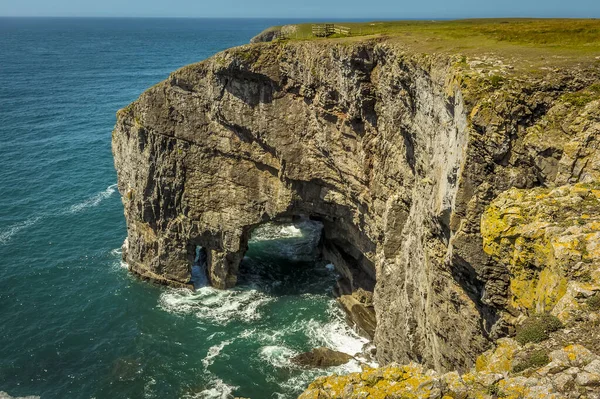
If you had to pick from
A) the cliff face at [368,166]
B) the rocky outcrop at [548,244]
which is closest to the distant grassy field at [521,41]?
the cliff face at [368,166]

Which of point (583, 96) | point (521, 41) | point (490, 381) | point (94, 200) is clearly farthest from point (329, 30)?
point (94, 200)

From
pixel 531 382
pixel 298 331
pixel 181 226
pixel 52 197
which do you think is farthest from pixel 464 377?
pixel 52 197

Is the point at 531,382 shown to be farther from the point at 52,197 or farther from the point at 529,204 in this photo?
the point at 52,197

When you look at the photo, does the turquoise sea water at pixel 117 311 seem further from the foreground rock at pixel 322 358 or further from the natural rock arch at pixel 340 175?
the natural rock arch at pixel 340 175

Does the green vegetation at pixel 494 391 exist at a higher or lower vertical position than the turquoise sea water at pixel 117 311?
higher

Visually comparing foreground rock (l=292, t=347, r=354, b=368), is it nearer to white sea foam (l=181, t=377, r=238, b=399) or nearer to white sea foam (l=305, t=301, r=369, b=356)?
white sea foam (l=305, t=301, r=369, b=356)

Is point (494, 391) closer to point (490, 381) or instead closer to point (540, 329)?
point (490, 381)
